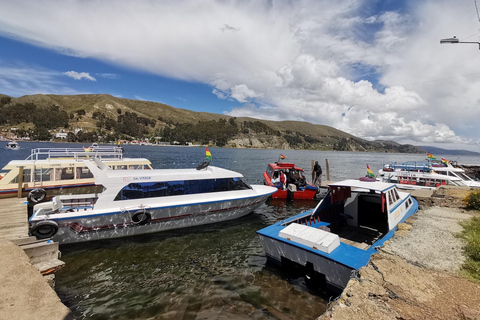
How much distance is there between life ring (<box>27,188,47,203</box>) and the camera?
13.4 meters

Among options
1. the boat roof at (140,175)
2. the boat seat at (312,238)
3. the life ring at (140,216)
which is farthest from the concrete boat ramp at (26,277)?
the boat seat at (312,238)

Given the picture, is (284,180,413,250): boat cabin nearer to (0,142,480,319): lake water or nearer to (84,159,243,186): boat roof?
(0,142,480,319): lake water

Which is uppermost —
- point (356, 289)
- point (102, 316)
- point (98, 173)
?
point (98, 173)

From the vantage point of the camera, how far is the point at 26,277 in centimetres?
574

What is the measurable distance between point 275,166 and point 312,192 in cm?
444

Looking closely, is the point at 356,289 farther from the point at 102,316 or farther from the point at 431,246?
the point at 102,316

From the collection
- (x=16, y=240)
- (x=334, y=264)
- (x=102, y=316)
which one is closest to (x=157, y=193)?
(x=16, y=240)

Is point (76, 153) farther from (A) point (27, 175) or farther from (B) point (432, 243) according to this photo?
(B) point (432, 243)

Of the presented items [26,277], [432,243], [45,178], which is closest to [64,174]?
[45,178]

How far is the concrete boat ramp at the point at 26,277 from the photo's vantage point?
15.3 ft

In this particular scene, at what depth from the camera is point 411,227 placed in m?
8.73

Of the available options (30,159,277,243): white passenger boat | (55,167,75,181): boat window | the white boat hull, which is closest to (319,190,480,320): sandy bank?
the white boat hull

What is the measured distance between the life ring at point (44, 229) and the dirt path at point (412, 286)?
11.3 m

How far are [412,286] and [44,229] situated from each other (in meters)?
13.1
